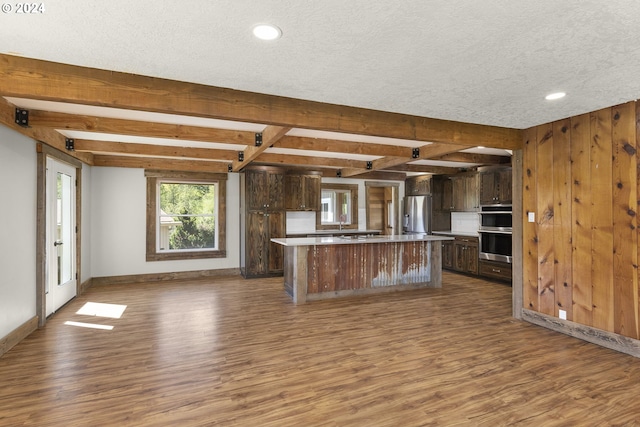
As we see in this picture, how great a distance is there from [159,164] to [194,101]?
13.7ft

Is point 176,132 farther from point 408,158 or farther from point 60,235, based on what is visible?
point 408,158

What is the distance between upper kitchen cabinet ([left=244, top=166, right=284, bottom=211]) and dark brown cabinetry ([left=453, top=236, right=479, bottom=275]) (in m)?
3.93

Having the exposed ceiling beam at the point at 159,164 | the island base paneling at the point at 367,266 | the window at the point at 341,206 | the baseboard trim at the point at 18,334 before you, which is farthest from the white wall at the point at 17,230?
the window at the point at 341,206

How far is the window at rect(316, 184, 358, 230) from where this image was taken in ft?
26.7

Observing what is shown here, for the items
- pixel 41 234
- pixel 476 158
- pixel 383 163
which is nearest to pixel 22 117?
pixel 41 234

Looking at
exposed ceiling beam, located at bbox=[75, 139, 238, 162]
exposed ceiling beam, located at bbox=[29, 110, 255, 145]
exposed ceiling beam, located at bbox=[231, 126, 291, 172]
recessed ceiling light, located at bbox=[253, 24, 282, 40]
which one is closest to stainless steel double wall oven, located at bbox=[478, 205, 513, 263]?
exposed ceiling beam, located at bbox=[231, 126, 291, 172]

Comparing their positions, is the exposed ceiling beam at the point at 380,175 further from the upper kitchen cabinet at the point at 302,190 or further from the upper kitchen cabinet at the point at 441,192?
the upper kitchen cabinet at the point at 441,192

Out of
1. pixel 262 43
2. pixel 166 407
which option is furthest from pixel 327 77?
pixel 166 407

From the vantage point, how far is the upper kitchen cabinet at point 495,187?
6.20 metres

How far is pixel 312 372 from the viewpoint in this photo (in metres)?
2.72

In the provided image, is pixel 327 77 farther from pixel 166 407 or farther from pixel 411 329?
pixel 411 329

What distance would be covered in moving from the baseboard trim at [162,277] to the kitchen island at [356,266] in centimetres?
212

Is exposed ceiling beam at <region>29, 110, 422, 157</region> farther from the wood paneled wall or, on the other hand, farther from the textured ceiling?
the wood paneled wall

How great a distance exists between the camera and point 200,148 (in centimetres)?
531
